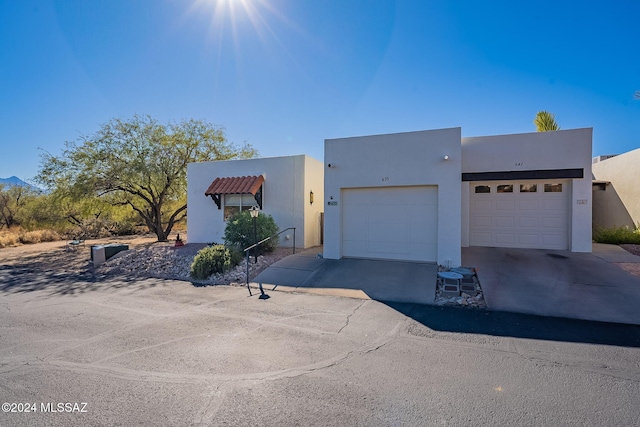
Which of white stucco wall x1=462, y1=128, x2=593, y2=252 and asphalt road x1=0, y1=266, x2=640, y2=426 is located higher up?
white stucco wall x1=462, y1=128, x2=593, y2=252

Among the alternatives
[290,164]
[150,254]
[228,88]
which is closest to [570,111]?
[290,164]

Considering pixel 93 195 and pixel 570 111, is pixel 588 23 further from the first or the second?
pixel 93 195

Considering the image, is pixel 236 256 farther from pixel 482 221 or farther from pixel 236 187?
pixel 482 221

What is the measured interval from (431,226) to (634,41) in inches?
335

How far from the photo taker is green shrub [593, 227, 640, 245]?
36.6ft

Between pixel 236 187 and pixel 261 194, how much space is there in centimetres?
106

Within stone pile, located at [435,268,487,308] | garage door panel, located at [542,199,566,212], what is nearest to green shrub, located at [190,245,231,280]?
stone pile, located at [435,268,487,308]

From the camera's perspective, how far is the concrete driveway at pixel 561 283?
5.79m

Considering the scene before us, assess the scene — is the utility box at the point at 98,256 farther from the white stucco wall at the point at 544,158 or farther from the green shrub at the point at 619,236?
the green shrub at the point at 619,236

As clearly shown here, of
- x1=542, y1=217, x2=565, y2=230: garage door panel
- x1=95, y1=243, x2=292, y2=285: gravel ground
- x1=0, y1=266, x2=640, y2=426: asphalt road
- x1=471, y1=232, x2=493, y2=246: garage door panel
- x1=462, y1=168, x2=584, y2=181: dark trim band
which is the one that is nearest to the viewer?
x1=0, y1=266, x2=640, y2=426: asphalt road

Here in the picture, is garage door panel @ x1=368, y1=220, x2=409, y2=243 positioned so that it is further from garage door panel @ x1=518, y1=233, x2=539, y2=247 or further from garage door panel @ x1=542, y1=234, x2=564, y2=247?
garage door panel @ x1=542, y1=234, x2=564, y2=247

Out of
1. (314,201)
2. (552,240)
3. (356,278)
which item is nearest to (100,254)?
(314,201)

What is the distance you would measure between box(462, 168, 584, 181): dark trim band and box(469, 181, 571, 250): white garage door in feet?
1.55

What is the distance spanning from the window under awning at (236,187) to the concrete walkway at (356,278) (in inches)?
159
